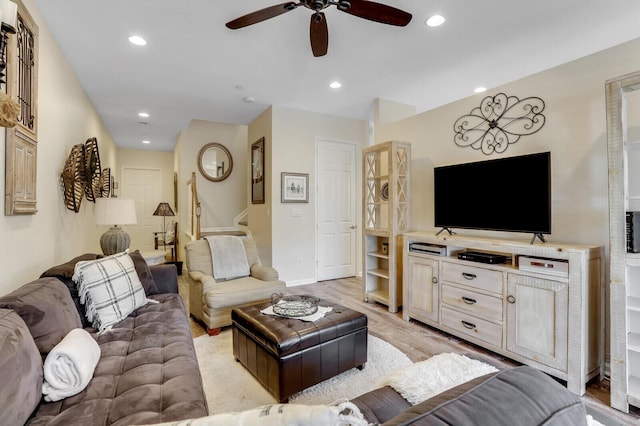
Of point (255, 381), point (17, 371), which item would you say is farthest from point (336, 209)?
point (17, 371)

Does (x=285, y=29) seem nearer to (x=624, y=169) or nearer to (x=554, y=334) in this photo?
(x=624, y=169)

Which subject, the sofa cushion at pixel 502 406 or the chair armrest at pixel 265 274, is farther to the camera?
the chair armrest at pixel 265 274

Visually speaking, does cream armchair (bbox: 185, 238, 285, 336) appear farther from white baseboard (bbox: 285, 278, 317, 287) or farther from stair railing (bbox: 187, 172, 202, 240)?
stair railing (bbox: 187, 172, 202, 240)

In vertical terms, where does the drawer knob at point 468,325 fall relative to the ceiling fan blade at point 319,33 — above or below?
below

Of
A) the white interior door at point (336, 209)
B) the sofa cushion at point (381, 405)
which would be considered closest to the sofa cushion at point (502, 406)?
the sofa cushion at point (381, 405)

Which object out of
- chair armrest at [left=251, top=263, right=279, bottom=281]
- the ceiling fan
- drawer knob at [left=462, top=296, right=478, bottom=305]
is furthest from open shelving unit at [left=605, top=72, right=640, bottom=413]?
chair armrest at [left=251, top=263, right=279, bottom=281]

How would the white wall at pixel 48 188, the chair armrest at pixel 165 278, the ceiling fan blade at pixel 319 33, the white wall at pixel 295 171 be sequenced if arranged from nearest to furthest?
the white wall at pixel 48 188 → the ceiling fan blade at pixel 319 33 → the chair armrest at pixel 165 278 → the white wall at pixel 295 171

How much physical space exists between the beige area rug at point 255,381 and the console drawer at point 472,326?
631 mm

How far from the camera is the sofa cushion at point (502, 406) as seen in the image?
0.51m

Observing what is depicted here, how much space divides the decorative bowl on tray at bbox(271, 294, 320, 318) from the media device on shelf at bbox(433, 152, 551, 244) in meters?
1.72

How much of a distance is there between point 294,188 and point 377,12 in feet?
9.80

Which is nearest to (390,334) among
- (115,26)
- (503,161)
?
(503,161)

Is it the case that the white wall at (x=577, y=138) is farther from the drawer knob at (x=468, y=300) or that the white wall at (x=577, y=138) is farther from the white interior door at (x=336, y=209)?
the white interior door at (x=336, y=209)

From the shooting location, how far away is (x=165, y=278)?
8.72 ft
